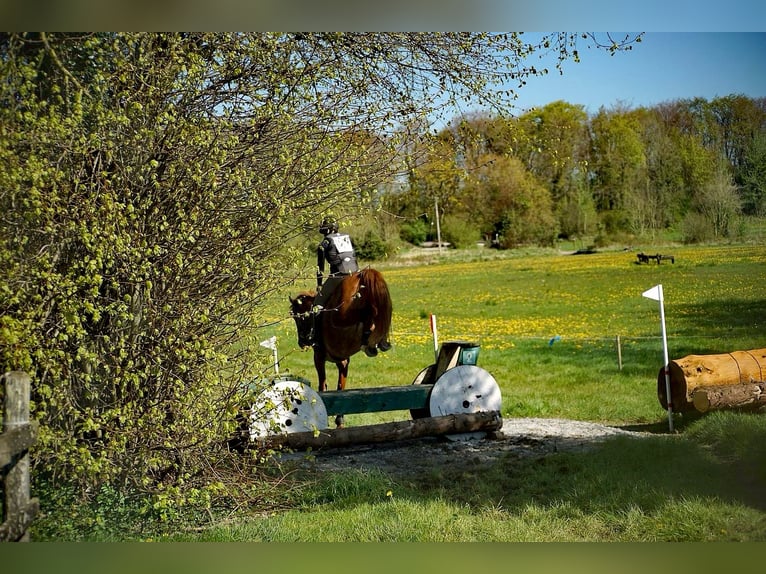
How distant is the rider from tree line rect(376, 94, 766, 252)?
402 mm

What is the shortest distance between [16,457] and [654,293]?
4.19m

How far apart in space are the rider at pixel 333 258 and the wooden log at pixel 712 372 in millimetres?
2365

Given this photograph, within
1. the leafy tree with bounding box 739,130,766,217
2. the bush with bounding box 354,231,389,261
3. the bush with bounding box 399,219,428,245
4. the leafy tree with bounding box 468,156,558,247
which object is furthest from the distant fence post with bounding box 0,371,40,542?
the leafy tree with bounding box 739,130,766,217

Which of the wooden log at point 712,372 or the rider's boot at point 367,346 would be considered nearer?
the wooden log at point 712,372

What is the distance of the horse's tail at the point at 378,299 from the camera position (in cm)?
627

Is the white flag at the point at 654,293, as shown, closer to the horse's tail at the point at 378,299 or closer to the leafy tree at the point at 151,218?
the horse's tail at the point at 378,299

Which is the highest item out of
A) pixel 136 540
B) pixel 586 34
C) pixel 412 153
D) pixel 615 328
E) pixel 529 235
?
pixel 586 34

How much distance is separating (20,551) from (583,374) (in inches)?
166

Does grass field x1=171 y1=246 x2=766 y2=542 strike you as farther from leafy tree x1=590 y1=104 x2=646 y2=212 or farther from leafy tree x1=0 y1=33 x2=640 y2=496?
leafy tree x1=0 y1=33 x2=640 y2=496

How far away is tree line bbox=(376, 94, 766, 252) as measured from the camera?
5.95 meters

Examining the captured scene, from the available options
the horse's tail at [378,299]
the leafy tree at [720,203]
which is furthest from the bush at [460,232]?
the leafy tree at [720,203]

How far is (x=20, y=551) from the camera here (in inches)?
188
